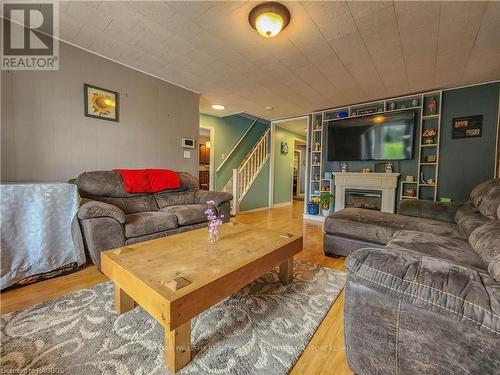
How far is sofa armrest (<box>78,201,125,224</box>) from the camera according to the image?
1925 millimetres

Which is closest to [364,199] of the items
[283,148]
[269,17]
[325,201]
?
[325,201]

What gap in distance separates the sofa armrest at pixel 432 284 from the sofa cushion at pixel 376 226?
138 cm

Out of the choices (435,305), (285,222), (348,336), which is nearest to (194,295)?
(348,336)

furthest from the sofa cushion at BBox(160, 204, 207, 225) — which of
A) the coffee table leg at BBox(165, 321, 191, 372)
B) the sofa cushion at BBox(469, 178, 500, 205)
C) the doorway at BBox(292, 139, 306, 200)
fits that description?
the doorway at BBox(292, 139, 306, 200)

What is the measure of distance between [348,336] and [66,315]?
5.45 feet

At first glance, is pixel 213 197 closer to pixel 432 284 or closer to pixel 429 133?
pixel 432 284

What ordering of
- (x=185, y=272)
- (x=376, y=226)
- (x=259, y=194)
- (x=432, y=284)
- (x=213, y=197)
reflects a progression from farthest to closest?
(x=259, y=194) < (x=213, y=197) < (x=376, y=226) < (x=185, y=272) < (x=432, y=284)

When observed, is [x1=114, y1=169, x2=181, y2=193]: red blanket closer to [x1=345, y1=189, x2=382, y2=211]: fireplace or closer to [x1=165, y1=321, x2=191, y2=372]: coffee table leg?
[x1=165, y1=321, x2=191, y2=372]: coffee table leg

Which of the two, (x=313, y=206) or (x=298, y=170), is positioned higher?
(x=298, y=170)

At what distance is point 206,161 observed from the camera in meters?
7.51

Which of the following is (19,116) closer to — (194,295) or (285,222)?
(194,295)

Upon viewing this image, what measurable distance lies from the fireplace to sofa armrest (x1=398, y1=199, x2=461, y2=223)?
1.50 meters

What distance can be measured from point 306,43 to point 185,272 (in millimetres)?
2434

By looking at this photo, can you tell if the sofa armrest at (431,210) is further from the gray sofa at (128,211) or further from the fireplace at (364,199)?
the gray sofa at (128,211)
